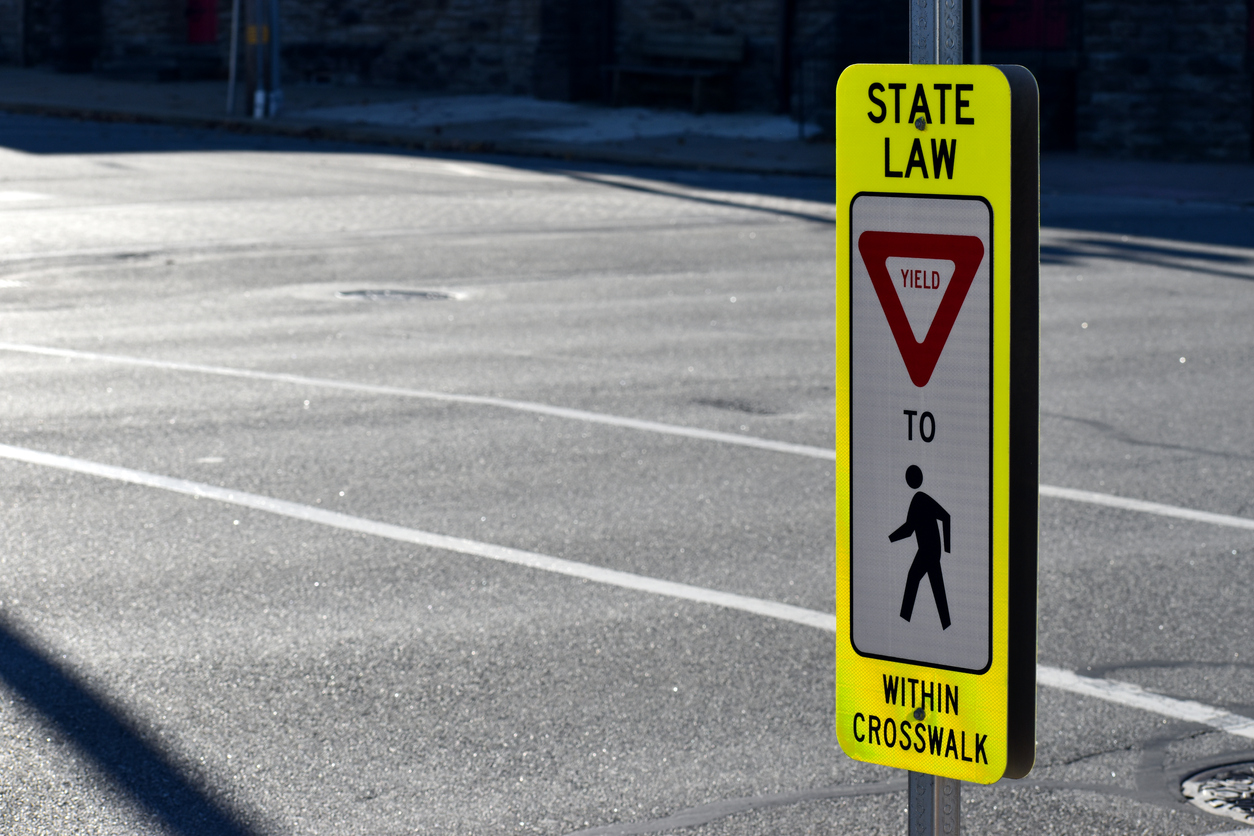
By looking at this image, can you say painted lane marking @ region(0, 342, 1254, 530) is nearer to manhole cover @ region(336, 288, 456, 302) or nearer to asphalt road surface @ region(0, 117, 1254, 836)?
asphalt road surface @ region(0, 117, 1254, 836)

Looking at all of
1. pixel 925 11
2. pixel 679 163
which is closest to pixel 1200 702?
pixel 925 11

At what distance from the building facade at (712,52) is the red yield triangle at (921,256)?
60.8 ft

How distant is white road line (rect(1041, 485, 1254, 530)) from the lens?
739 centimetres

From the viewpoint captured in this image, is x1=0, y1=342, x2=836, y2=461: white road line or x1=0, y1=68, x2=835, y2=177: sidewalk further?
x1=0, y1=68, x2=835, y2=177: sidewalk

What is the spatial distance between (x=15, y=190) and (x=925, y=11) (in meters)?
19.1

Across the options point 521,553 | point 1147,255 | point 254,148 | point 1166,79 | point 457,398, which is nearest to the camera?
point 521,553

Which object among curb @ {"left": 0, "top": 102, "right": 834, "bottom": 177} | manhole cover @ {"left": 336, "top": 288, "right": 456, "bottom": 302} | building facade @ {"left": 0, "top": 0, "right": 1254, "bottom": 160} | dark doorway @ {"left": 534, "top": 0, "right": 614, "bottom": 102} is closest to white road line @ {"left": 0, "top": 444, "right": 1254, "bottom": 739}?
manhole cover @ {"left": 336, "top": 288, "right": 456, "bottom": 302}

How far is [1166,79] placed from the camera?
88.0 ft

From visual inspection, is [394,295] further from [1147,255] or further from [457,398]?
[1147,255]

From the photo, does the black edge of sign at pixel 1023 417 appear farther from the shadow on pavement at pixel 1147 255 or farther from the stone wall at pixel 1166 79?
the stone wall at pixel 1166 79

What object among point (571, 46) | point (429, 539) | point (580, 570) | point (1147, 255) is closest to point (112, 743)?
point (580, 570)

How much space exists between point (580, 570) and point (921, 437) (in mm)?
4144

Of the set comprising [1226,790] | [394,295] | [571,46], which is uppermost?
[571,46]

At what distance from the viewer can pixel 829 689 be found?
17.6ft
